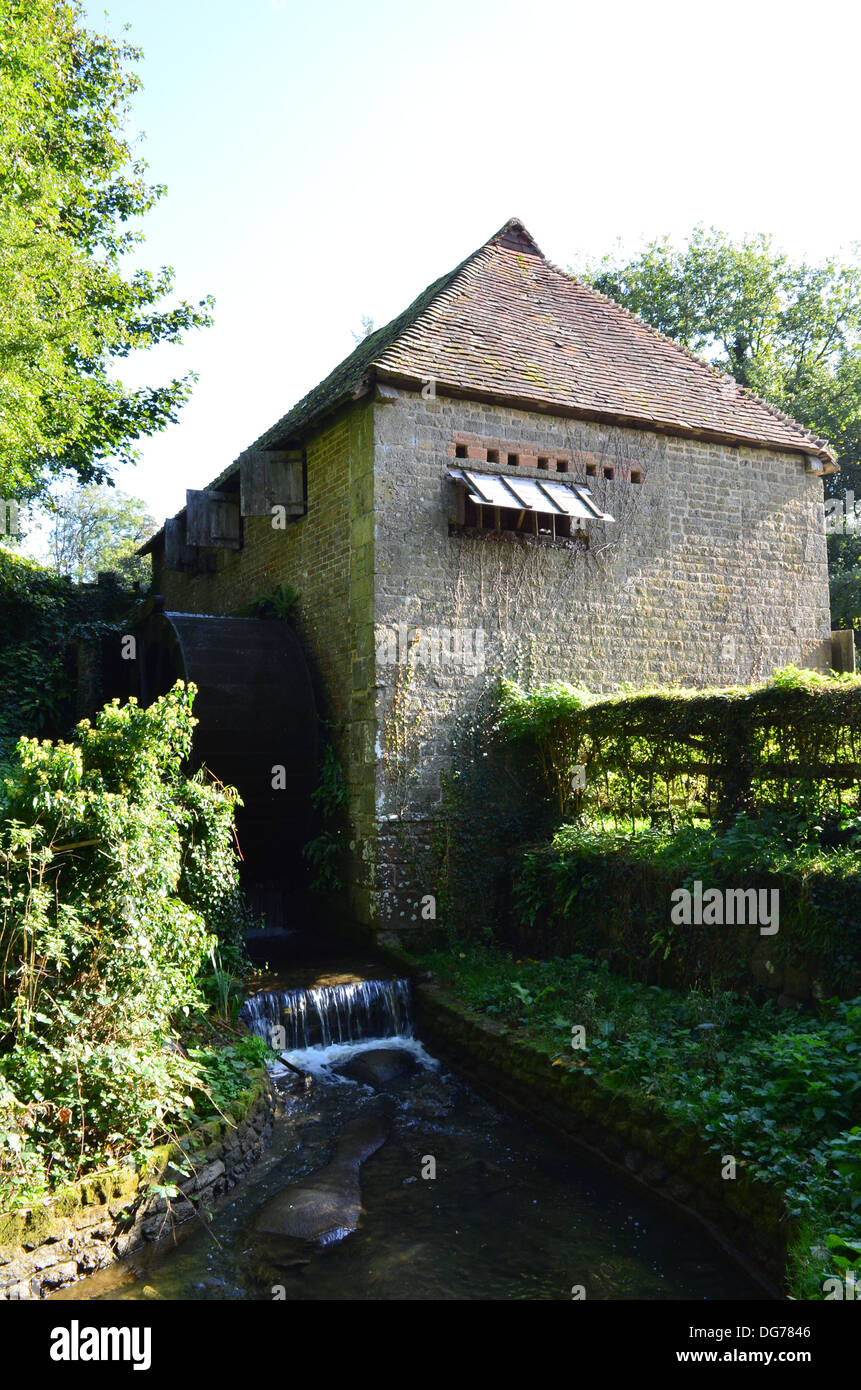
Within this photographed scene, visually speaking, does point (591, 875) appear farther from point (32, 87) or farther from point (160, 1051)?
point (32, 87)

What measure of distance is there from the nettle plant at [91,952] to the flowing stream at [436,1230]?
698 mm

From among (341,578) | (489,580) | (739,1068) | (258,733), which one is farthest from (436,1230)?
(341,578)

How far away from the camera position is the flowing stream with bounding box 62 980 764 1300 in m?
4.49

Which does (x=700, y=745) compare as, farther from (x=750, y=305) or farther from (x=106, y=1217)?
(x=750, y=305)

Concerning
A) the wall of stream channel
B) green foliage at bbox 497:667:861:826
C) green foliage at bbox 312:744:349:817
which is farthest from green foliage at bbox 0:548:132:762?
the wall of stream channel

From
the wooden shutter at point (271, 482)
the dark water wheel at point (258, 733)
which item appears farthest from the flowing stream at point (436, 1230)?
the wooden shutter at point (271, 482)

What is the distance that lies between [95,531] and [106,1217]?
4828 centimetres

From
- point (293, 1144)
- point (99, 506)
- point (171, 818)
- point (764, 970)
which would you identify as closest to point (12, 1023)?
point (171, 818)

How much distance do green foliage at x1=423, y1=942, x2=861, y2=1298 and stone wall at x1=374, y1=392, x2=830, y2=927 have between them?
272 cm

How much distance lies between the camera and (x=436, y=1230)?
5090mm

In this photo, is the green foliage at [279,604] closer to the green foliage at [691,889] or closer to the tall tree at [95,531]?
the green foliage at [691,889]
